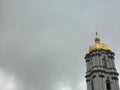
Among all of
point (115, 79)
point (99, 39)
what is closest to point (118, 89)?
point (115, 79)

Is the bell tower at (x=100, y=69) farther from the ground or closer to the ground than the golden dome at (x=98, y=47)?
closer to the ground

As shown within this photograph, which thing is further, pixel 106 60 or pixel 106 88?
pixel 106 60

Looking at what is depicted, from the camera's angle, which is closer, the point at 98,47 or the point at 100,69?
the point at 100,69

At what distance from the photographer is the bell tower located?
60.3 meters

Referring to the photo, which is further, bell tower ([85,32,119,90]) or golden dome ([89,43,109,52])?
golden dome ([89,43,109,52])

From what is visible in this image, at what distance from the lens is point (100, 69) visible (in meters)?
61.5

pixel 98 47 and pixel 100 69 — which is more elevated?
pixel 98 47

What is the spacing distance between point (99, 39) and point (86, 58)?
256 inches

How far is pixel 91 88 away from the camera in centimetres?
6156

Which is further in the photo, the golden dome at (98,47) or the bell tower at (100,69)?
the golden dome at (98,47)

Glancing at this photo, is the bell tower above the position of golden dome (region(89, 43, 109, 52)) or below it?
below

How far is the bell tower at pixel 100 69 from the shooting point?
6028 cm

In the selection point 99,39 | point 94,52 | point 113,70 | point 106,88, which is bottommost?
point 106,88

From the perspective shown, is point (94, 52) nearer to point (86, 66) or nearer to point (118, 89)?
point (86, 66)
